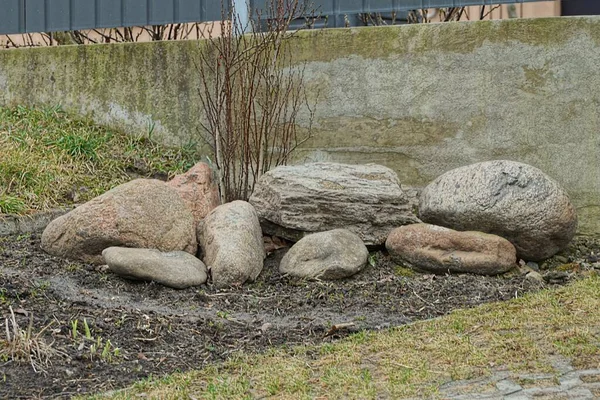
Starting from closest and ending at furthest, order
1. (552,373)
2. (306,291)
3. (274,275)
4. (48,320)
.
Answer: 1. (552,373)
2. (48,320)
3. (306,291)
4. (274,275)

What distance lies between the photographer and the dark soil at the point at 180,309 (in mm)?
4867

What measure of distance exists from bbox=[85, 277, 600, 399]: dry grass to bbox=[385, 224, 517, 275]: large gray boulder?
3.81 feet

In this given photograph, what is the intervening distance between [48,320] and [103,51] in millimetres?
4556

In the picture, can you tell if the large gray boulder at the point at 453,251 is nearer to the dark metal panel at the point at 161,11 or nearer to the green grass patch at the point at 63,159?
the green grass patch at the point at 63,159

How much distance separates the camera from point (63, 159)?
8883 millimetres

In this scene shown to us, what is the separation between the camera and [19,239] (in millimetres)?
7699

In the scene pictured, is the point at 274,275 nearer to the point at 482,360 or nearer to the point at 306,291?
the point at 306,291

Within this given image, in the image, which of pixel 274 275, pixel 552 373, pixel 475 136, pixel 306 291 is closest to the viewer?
pixel 552 373

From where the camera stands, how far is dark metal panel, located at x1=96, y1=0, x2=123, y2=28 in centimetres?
955

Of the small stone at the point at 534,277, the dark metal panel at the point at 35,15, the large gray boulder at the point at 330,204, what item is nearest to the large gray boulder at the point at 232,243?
the large gray boulder at the point at 330,204

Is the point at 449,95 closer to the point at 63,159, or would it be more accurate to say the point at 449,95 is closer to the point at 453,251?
the point at 453,251

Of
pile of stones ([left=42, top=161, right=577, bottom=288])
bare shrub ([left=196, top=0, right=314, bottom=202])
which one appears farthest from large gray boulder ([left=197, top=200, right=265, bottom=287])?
bare shrub ([left=196, top=0, right=314, bottom=202])

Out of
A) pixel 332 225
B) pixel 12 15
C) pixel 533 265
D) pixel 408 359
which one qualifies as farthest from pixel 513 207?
pixel 12 15

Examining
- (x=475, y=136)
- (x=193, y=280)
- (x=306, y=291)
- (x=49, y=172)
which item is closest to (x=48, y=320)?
(x=193, y=280)
